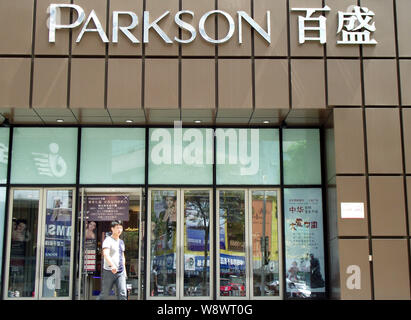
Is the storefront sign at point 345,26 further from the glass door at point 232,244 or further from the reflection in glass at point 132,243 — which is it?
the reflection in glass at point 132,243

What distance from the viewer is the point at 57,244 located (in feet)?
37.5

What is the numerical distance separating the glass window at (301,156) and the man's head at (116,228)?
3989mm

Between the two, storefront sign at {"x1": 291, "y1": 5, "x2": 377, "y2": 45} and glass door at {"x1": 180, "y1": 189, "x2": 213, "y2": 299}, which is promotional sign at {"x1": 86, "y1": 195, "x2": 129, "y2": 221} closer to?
glass door at {"x1": 180, "y1": 189, "x2": 213, "y2": 299}

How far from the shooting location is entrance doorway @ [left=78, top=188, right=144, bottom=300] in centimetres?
1138

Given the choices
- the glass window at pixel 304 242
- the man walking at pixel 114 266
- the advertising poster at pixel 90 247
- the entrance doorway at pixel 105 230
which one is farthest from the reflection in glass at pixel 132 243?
the glass window at pixel 304 242

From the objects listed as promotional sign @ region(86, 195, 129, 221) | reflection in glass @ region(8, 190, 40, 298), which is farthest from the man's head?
reflection in glass @ region(8, 190, 40, 298)

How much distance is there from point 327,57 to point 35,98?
20.2 ft

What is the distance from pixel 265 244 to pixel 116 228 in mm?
3487

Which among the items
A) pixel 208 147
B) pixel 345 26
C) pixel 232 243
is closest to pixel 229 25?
pixel 345 26

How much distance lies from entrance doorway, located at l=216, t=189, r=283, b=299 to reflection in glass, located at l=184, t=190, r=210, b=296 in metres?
0.28

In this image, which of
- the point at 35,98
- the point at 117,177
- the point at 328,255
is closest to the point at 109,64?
the point at 35,98

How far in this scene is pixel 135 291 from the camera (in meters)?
11.4

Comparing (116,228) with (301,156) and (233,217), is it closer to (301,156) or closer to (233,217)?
(233,217)

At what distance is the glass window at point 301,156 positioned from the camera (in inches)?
457
